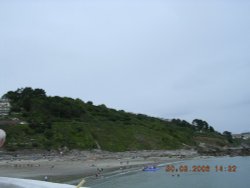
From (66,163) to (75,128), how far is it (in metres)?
22.8

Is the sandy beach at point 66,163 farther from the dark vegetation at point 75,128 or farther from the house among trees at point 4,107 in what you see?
the house among trees at point 4,107

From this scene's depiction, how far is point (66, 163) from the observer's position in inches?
2183

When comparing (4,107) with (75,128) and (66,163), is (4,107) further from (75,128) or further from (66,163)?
(66,163)

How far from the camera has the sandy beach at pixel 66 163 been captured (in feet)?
141

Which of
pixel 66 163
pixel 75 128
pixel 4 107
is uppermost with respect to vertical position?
pixel 4 107

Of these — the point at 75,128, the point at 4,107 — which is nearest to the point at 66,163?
the point at 75,128

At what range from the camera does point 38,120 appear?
74375 millimetres

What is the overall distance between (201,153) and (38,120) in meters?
42.6

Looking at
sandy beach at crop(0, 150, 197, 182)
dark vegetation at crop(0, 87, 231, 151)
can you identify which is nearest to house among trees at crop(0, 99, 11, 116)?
dark vegetation at crop(0, 87, 231, 151)

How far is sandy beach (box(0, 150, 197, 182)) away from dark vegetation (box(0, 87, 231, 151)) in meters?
3.01

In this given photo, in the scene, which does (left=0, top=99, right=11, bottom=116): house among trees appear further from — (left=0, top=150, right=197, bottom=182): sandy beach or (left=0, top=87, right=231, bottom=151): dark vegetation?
(left=0, top=150, right=197, bottom=182): sandy beach

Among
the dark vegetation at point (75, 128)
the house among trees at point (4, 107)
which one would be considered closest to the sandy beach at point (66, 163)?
the dark vegetation at point (75, 128)

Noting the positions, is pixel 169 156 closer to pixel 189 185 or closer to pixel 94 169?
pixel 94 169

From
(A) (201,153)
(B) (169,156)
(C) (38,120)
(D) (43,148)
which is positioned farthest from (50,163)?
(A) (201,153)
